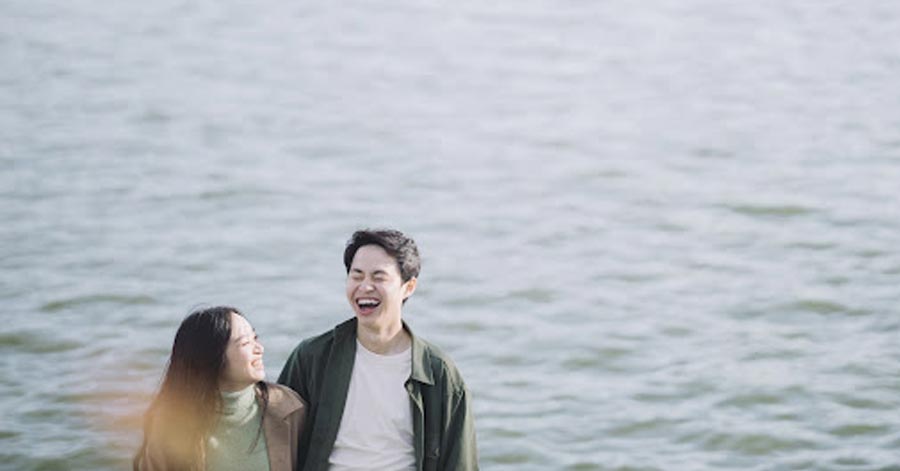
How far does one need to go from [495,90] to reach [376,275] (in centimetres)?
964

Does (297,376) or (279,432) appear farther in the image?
(297,376)

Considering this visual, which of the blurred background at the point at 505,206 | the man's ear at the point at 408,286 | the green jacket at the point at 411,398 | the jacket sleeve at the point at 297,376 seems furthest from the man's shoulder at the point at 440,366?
the blurred background at the point at 505,206

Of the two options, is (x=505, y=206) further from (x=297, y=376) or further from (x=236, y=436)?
(x=236, y=436)

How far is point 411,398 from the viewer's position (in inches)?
196

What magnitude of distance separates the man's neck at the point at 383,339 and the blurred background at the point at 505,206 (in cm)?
369

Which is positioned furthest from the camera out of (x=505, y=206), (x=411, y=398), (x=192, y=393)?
(x=505, y=206)

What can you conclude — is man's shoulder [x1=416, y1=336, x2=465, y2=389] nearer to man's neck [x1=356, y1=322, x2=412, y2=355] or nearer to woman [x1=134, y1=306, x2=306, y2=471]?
man's neck [x1=356, y1=322, x2=412, y2=355]

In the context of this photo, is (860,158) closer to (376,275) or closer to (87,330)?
(87,330)

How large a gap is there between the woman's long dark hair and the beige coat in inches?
1.6

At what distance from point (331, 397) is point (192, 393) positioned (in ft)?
1.24

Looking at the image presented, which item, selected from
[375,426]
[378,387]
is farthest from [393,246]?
[375,426]

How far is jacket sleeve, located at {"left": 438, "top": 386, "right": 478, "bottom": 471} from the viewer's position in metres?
5.04

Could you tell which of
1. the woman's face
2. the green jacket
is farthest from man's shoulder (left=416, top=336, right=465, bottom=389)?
the woman's face

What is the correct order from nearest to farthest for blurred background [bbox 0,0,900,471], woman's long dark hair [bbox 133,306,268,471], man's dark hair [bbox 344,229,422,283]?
1. woman's long dark hair [bbox 133,306,268,471]
2. man's dark hair [bbox 344,229,422,283]
3. blurred background [bbox 0,0,900,471]
